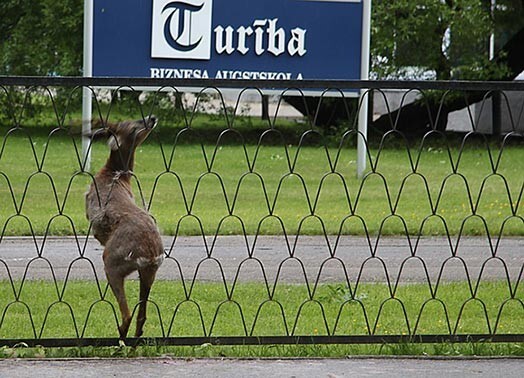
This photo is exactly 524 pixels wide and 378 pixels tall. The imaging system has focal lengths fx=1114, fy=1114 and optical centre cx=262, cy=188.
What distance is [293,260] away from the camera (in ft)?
33.1

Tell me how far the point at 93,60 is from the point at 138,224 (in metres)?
11.0

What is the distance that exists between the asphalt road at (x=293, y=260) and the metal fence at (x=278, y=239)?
0.03 meters

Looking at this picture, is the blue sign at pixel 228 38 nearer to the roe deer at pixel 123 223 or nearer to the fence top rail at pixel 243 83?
the roe deer at pixel 123 223

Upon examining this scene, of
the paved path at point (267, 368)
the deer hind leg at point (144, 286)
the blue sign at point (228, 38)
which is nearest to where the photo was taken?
the paved path at point (267, 368)

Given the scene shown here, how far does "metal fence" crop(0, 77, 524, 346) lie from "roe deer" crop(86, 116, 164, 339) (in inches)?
9.6

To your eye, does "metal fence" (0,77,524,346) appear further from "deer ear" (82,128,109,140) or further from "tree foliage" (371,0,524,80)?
"tree foliage" (371,0,524,80)

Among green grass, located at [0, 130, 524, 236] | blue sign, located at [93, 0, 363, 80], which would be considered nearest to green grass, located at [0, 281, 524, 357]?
green grass, located at [0, 130, 524, 236]

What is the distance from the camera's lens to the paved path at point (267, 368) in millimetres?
5922

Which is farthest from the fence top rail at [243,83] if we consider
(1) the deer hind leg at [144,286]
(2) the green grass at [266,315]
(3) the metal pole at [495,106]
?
(3) the metal pole at [495,106]

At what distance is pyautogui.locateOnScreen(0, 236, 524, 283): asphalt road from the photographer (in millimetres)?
9305

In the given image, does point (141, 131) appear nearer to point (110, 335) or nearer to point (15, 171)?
point (110, 335)

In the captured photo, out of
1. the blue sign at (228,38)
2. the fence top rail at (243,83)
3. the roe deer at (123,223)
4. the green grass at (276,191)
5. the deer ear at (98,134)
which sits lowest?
the green grass at (276,191)

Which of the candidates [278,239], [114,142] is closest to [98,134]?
[114,142]

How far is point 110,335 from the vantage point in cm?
708
